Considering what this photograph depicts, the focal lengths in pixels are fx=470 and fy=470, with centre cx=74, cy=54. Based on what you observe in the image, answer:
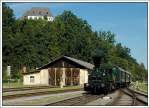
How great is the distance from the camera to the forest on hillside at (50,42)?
25.0m

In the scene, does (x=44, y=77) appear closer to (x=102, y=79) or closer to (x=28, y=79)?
(x=28, y=79)

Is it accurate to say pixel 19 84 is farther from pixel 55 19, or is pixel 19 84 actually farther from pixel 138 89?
pixel 138 89

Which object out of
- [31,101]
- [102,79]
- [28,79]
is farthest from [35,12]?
[31,101]

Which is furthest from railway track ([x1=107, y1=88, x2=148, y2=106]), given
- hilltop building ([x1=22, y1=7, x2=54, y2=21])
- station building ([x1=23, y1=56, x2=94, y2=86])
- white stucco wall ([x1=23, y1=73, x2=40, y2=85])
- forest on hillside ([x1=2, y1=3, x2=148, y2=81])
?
hilltop building ([x1=22, y1=7, x2=54, y2=21])

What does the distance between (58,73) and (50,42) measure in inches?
114

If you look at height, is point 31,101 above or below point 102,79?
below

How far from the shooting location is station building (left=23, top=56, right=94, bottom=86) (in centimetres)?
2658

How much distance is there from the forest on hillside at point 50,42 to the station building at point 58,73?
19.8 inches

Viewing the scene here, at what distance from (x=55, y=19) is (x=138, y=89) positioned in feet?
62.1

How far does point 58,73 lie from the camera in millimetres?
27750

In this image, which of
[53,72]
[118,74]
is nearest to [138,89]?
[118,74]

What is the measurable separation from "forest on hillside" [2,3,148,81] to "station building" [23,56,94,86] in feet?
1.65

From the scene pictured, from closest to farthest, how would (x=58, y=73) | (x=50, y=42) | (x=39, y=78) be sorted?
1. (x=50, y=42)
2. (x=58, y=73)
3. (x=39, y=78)

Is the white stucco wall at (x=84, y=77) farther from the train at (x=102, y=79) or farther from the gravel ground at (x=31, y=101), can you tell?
the gravel ground at (x=31, y=101)
